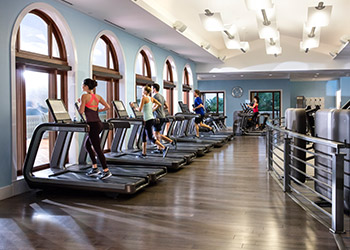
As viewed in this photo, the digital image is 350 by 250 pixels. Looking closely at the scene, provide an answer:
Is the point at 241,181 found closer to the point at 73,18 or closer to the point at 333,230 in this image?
the point at 333,230

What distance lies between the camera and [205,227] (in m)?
3.53

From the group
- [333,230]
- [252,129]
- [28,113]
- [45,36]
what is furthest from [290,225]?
[252,129]

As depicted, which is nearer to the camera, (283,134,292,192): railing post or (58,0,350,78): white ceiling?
(283,134,292,192): railing post

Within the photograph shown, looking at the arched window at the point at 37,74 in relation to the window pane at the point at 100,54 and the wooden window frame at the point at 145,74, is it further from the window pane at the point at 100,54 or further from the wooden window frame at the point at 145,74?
the wooden window frame at the point at 145,74

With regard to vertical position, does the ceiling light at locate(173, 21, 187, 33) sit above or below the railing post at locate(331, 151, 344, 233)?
above

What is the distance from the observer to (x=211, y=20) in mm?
8688

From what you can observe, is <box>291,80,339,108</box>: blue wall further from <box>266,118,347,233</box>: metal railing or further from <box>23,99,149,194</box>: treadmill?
<box>23,99,149,194</box>: treadmill

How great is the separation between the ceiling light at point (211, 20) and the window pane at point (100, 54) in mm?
2315

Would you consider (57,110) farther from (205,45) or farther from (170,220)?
(205,45)

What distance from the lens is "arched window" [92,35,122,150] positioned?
7859mm

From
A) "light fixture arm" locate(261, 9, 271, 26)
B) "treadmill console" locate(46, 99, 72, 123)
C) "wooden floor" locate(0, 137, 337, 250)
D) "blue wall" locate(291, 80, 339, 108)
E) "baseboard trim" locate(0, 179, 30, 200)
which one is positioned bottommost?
"wooden floor" locate(0, 137, 337, 250)

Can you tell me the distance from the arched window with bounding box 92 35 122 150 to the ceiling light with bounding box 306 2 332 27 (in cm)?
443

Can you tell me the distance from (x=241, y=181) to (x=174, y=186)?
1.07 m

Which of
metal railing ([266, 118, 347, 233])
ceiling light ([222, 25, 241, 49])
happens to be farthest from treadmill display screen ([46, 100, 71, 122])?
ceiling light ([222, 25, 241, 49])
